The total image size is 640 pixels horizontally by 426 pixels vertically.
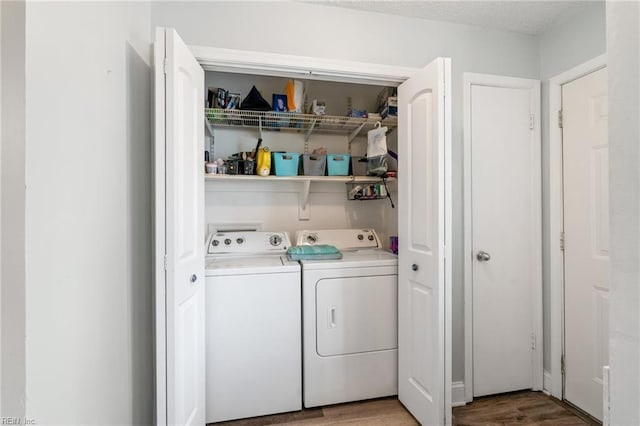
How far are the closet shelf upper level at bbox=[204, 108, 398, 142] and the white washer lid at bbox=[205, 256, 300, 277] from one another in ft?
3.29

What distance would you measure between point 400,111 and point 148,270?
1724 millimetres

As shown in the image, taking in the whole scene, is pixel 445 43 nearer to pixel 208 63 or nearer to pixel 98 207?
pixel 208 63

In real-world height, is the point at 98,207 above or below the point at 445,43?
below

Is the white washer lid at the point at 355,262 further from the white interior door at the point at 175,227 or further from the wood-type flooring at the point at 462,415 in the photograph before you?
the wood-type flooring at the point at 462,415

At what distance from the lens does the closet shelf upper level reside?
2.04 metres

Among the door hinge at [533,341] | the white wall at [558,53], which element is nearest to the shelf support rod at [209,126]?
the white wall at [558,53]

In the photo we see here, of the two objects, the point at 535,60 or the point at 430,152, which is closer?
the point at 430,152

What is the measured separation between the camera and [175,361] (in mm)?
1271

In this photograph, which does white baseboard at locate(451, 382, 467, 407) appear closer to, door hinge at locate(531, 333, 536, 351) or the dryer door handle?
door hinge at locate(531, 333, 536, 351)

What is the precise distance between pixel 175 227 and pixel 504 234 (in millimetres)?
2046

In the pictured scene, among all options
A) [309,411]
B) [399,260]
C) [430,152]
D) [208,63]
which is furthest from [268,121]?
[309,411]

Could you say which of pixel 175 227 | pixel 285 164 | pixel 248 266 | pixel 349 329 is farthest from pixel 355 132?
pixel 175 227

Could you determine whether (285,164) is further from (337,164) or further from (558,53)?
(558,53)

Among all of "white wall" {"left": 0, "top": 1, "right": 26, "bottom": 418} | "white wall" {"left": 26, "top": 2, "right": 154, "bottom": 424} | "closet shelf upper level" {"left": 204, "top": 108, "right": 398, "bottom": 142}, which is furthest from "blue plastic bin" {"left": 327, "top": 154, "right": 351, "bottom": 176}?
"white wall" {"left": 0, "top": 1, "right": 26, "bottom": 418}
